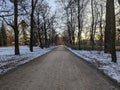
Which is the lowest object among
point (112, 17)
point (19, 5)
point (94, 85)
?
point (94, 85)

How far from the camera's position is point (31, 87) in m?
9.48

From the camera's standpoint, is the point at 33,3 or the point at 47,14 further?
the point at 47,14

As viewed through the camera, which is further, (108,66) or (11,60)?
(11,60)

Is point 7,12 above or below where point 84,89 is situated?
above

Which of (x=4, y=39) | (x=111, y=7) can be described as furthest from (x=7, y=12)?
(x=4, y=39)

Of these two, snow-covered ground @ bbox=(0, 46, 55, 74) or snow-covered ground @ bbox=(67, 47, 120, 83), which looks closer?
snow-covered ground @ bbox=(67, 47, 120, 83)

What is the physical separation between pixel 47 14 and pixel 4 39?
61.7m

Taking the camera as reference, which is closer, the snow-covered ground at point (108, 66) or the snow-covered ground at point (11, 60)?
the snow-covered ground at point (108, 66)

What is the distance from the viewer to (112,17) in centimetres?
1964

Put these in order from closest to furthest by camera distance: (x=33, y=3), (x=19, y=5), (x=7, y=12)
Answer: (x=7, y=12), (x=19, y=5), (x=33, y=3)

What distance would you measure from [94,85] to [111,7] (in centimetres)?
1106

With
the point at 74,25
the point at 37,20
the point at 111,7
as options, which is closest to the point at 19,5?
the point at 111,7

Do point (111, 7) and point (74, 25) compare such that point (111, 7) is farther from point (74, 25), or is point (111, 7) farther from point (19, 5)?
point (74, 25)

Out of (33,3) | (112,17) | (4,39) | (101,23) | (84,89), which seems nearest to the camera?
(84,89)
